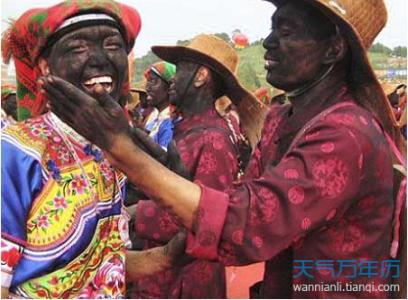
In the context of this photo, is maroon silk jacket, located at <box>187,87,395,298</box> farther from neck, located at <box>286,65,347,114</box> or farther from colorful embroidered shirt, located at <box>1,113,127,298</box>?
colorful embroidered shirt, located at <box>1,113,127,298</box>

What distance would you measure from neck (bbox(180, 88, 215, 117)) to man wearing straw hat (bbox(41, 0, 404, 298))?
5.16 ft

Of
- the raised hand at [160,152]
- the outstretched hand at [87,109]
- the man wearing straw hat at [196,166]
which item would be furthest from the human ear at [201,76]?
the outstretched hand at [87,109]

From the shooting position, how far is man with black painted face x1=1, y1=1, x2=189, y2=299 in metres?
1.85

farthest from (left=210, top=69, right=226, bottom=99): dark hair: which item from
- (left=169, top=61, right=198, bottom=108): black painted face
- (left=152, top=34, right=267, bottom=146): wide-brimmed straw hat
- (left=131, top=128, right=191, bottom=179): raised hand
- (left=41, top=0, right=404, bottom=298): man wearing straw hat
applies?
(left=131, top=128, right=191, bottom=179): raised hand

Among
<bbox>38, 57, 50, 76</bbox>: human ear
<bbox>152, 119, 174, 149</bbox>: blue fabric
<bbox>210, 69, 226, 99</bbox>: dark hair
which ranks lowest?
<bbox>152, 119, 174, 149</bbox>: blue fabric

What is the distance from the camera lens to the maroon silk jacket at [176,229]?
3596 millimetres

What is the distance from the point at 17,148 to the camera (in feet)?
6.11

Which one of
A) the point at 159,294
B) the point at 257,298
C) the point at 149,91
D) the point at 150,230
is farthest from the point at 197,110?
the point at 149,91

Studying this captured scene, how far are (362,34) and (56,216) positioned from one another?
4.35 ft

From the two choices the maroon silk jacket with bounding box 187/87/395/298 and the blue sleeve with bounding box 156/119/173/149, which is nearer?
the maroon silk jacket with bounding box 187/87/395/298

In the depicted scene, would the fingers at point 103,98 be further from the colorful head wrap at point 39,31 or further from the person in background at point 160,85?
the person in background at point 160,85

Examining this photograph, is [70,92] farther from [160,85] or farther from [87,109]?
[160,85]

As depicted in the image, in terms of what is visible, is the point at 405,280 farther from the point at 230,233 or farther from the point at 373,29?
the point at 373,29

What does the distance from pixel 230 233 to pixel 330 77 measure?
82 cm
